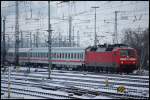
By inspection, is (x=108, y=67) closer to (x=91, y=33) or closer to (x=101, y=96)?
(x=91, y=33)

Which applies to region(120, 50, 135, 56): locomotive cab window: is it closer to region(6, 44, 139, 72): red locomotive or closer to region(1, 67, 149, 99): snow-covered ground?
region(6, 44, 139, 72): red locomotive

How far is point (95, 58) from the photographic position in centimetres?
3372

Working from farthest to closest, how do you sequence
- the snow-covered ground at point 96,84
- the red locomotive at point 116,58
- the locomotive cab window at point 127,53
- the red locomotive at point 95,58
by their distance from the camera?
the locomotive cab window at point 127,53
the red locomotive at point 95,58
the red locomotive at point 116,58
the snow-covered ground at point 96,84

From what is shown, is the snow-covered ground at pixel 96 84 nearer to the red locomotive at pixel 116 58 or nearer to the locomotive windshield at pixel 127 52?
the red locomotive at pixel 116 58

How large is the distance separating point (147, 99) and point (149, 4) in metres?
9.30

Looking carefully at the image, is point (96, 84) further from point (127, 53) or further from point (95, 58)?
point (95, 58)

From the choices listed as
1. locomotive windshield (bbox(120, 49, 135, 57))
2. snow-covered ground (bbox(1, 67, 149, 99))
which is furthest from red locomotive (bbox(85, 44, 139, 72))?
snow-covered ground (bbox(1, 67, 149, 99))

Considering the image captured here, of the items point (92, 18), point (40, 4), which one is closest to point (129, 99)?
point (40, 4)

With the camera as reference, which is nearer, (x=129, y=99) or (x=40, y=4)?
(x=129, y=99)

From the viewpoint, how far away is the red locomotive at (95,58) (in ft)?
103

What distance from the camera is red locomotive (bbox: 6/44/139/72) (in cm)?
3130

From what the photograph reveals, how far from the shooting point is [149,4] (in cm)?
2278

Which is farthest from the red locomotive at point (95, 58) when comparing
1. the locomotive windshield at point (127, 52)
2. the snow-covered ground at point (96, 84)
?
the snow-covered ground at point (96, 84)

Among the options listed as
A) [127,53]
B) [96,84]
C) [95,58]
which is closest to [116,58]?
[127,53]
